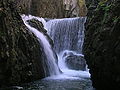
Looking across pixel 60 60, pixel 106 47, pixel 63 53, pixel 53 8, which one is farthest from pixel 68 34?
pixel 106 47

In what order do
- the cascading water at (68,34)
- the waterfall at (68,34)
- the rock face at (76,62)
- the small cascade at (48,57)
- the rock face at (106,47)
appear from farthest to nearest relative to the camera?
the waterfall at (68,34)
the cascading water at (68,34)
the rock face at (76,62)
the small cascade at (48,57)
the rock face at (106,47)

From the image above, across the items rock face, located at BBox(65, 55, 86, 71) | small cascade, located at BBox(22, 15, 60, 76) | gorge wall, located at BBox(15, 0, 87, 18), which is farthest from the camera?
gorge wall, located at BBox(15, 0, 87, 18)

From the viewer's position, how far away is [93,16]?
1053 cm

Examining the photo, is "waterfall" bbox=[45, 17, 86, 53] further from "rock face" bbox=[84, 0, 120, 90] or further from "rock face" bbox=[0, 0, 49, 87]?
"rock face" bbox=[84, 0, 120, 90]

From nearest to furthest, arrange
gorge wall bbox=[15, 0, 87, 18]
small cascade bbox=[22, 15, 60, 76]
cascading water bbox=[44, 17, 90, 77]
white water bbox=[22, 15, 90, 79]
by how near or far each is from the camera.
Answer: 1. white water bbox=[22, 15, 90, 79]
2. small cascade bbox=[22, 15, 60, 76]
3. cascading water bbox=[44, 17, 90, 77]
4. gorge wall bbox=[15, 0, 87, 18]

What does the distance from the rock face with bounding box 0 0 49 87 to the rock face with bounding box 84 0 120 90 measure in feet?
12.5

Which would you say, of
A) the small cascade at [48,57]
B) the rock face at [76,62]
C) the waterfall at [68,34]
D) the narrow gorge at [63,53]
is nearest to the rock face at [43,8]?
the waterfall at [68,34]

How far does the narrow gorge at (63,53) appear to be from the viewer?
27.1 feet

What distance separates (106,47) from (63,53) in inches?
610

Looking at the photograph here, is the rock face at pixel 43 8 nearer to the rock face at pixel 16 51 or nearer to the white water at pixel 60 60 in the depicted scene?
the white water at pixel 60 60

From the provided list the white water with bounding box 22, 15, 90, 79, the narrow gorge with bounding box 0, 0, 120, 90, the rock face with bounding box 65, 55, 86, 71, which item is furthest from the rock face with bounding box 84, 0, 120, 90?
the rock face with bounding box 65, 55, 86, 71

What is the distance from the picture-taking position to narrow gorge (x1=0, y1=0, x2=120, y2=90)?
8273 mm

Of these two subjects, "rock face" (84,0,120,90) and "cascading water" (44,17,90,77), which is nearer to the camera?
"rock face" (84,0,120,90)

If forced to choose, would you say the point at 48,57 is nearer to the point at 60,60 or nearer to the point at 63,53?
the point at 60,60
